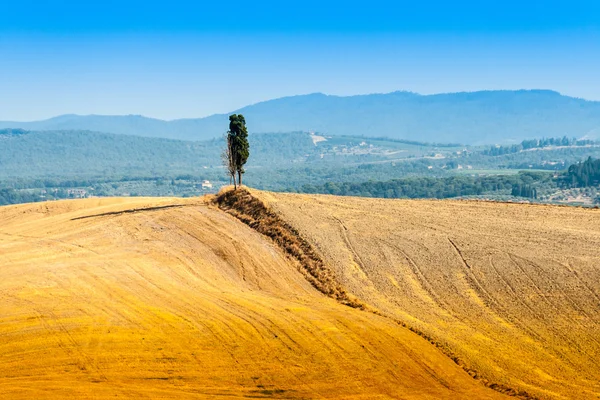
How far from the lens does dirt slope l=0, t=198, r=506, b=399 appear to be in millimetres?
29297

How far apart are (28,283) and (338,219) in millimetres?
23129

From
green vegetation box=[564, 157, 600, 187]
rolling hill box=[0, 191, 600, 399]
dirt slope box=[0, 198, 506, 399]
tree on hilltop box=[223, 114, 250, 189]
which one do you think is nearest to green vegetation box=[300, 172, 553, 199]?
green vegetation box=[564, 157, 600, 187]

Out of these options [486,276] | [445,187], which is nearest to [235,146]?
[486,276]

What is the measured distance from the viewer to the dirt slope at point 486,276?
32.9 metres

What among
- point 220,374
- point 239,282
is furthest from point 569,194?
point 220,374

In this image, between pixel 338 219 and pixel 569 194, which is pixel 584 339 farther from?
pixel 569 194

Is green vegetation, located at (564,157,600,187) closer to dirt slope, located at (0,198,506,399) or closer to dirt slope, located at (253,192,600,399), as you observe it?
dirt slope, located at (253,192,600,399)

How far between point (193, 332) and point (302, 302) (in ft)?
24.8

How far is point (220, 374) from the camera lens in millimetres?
30047

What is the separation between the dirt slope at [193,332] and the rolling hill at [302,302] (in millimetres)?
102

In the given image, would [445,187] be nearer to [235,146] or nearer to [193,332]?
[235,146]

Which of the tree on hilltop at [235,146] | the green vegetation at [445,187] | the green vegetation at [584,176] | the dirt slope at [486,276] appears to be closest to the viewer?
the dirt slope at [486,276]

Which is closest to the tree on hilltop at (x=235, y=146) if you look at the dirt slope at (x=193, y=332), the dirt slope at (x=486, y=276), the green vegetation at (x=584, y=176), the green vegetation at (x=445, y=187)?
the dirt slope at (x=486, y=276)

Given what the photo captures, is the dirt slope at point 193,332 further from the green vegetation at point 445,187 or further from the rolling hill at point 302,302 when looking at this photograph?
the green vegetation at point 445,187
